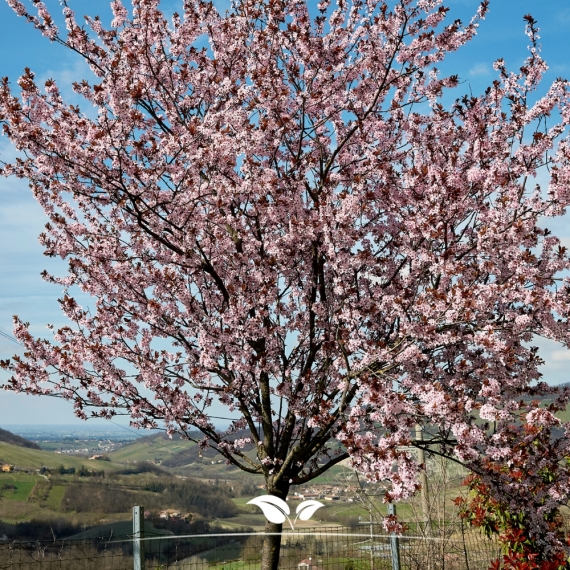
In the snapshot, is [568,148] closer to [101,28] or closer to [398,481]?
[398,481]

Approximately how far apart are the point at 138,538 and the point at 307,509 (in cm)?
194

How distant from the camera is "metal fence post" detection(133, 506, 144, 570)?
6035 millimetres

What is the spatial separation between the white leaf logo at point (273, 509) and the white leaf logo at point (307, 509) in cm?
26

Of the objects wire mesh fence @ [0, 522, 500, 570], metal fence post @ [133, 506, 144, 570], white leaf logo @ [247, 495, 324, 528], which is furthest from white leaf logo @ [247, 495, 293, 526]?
metal fence post @ [133, 506, 144, 570]

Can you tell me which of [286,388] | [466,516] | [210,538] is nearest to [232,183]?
[286,388]

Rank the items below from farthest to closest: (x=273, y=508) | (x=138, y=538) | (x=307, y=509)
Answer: (x=273, y=508) < (x=307, y=509) < (x=138, y=538)

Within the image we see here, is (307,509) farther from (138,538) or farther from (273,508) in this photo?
(138,538)

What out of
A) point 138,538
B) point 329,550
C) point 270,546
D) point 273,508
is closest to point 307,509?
point 273,508

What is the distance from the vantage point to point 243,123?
271 inches

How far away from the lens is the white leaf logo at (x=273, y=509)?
6691 mm

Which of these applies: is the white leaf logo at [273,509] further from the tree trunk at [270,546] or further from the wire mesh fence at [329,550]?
the wire mesh fence at [329,550]

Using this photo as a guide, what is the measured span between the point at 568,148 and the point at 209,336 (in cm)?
474

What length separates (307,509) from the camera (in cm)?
644

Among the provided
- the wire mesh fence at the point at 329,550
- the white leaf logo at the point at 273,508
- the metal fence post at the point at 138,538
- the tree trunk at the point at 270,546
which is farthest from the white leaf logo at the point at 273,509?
the metal fence post at the point at 138,538
